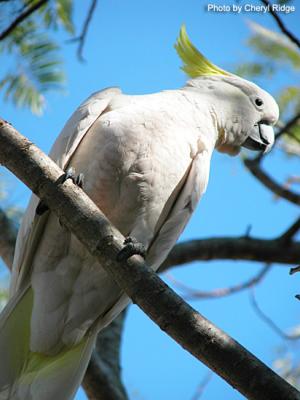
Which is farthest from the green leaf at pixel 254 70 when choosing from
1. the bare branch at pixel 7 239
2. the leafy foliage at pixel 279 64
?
the bare branch at pixel 7 239

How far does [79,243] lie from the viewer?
321cm

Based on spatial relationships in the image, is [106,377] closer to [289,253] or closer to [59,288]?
[59,288]

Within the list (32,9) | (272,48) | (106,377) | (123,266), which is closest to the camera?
(123,266)

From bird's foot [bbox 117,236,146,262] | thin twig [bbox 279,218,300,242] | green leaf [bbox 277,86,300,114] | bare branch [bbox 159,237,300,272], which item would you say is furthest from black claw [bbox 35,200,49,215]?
thin twig [bbox 279,218,300,242]

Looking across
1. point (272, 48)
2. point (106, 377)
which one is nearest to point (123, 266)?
point (106, 377)

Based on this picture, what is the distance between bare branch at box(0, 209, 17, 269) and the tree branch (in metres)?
1.61

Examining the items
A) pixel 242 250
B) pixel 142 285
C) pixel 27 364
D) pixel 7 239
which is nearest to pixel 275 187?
pixel 242 250

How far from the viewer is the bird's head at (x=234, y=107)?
383 cm

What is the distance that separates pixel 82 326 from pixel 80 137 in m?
0.98

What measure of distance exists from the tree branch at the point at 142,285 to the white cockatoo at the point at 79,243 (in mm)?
544

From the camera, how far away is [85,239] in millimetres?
2637

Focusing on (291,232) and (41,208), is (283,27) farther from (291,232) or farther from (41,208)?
(291,232)

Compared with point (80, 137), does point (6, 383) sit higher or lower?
lower

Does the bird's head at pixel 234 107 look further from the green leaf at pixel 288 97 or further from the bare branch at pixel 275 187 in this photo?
the bare branch at pixel 275 187
